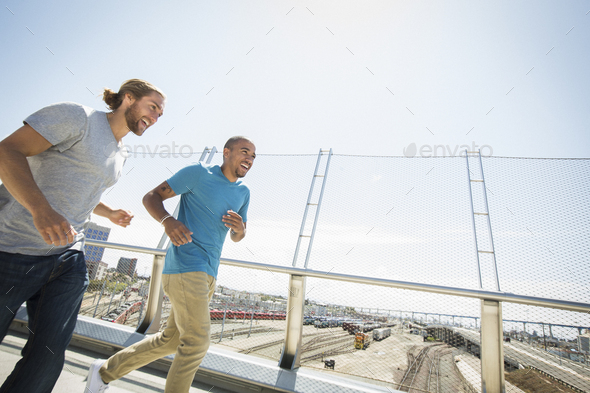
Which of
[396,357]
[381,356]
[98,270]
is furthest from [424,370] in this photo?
[98,270]

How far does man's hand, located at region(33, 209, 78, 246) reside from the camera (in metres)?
0.95

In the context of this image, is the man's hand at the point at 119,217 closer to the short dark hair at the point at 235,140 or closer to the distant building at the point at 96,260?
the short dark hair at the point at 235,140

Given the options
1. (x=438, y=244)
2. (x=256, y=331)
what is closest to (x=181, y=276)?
(x=256, y=331)

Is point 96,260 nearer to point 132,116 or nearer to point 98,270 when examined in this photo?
point 98,270

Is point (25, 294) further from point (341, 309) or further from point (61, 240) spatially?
point (341, 309)

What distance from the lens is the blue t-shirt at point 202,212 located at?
1686mm

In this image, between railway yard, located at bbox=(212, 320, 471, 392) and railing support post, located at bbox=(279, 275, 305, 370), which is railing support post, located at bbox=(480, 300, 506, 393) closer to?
railway yard, located at bbox=(212, 320, 471, 392)

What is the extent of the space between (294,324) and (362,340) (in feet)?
1.89

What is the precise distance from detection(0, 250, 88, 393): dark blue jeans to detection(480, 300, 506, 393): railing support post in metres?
2.52

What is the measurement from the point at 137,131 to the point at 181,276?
82 centimetres

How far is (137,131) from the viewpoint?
4.71 ft

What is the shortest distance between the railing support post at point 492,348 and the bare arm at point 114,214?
251 cm

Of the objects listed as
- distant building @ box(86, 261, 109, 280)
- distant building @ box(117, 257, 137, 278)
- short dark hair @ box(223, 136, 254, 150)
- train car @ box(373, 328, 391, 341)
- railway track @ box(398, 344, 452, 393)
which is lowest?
railway track @ box(398, 344, 452, 393)

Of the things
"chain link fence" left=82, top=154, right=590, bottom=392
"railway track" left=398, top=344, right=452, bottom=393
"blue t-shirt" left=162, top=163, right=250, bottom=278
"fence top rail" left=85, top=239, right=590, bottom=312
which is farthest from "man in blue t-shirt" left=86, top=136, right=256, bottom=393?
"railway track" left=398, top=344, right=452, bottom=393
